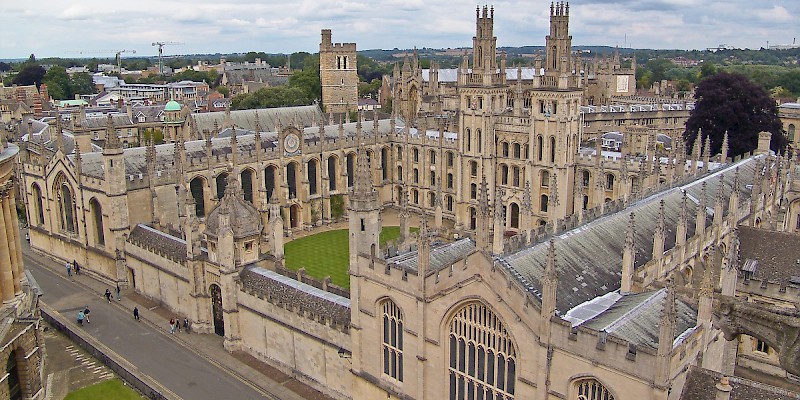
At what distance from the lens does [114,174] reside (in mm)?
34219

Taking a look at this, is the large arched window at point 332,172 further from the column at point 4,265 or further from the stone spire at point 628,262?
the stone spire at point 628,262

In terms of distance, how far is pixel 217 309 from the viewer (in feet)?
94.7

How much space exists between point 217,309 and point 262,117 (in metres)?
35.3

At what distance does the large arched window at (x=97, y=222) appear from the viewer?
36.0 metres

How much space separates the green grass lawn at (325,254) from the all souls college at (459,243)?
8.79ft

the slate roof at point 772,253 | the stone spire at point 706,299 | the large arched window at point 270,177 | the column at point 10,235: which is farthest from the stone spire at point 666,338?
the large arched window at point 270,177

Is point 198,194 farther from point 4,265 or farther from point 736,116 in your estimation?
point 736,116

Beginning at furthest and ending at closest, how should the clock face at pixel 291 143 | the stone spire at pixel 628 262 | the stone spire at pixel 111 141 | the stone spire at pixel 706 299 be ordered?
the clock face at pixel 291 143, the stone spire at pixel 111 141, the stone spire at pixel 628 262, the stone spire at pixel 706 299

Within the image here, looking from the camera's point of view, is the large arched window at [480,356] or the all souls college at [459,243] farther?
the large arched window at [480,356]

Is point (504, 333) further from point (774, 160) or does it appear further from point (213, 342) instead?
point (774, 160)

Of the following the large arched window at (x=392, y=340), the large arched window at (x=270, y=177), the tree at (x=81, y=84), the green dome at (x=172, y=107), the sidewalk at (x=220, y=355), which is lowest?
the sidewalk at (x=220, y=355)

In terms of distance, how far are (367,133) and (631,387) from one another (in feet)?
129

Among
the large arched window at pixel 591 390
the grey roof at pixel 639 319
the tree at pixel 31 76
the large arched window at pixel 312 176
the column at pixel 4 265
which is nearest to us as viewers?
the large arched window at pixel 591 390

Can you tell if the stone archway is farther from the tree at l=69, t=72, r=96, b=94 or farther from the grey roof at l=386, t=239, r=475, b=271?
the tree at l=69, t=72, r=96, b=94
